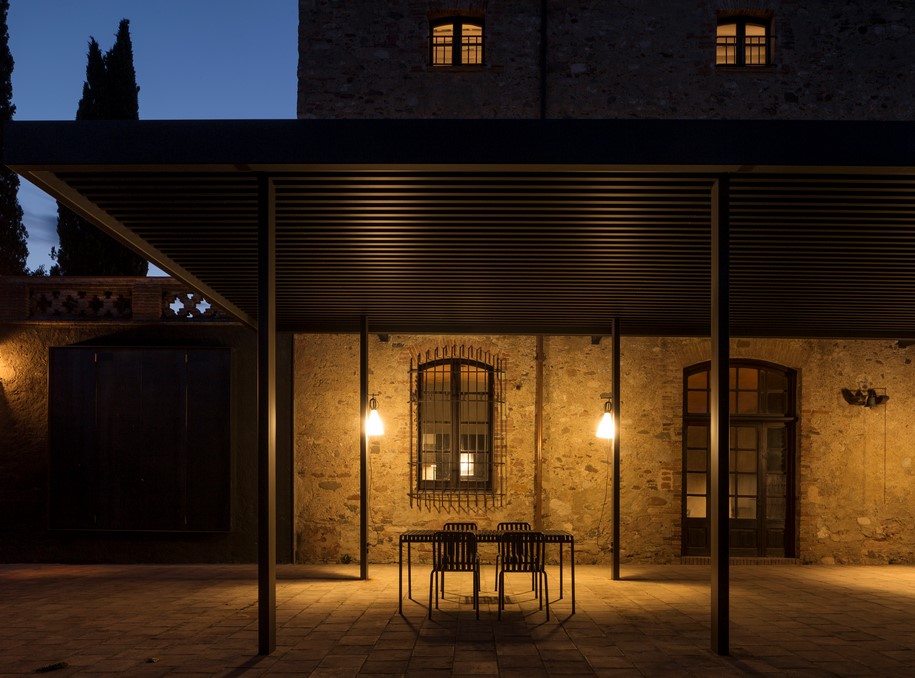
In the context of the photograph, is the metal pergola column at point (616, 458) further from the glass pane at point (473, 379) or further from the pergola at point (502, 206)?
the glass pane at point (473, 379)

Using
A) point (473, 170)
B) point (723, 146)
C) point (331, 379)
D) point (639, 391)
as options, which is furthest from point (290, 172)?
point (639, 391)

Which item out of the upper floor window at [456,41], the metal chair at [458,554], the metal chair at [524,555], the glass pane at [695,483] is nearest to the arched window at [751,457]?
the glass pane at [695,483]

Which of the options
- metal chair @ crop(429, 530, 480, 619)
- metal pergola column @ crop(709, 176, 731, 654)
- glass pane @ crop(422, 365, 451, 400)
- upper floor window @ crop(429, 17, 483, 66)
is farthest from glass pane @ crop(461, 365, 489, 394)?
metal pergola column @ crop(709, 176, 731, 654)

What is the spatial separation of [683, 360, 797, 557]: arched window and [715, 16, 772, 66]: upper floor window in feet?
14.3

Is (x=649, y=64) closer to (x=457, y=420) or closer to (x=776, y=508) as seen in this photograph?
(x=457, y=420)

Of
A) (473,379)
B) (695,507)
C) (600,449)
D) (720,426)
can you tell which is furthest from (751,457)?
(720,426)

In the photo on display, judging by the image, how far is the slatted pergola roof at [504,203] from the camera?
13.9 ft

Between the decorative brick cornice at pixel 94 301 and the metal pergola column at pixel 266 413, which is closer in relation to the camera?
the metal pergola column at pixel 266 413

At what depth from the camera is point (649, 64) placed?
946cm

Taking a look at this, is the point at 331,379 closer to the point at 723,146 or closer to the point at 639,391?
the point at 639,391

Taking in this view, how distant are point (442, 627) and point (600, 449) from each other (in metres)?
4.25

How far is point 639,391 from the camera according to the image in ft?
31.2

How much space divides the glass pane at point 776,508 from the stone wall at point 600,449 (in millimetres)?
249

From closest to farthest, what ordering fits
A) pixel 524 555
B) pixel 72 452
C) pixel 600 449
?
pixel 524 555, pixel 72 452, pixel 600 449
